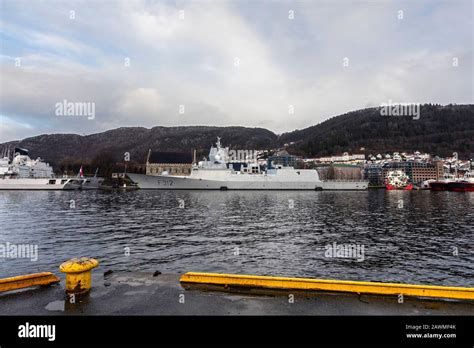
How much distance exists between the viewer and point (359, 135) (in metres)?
181

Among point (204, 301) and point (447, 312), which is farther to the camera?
point (204, 301)

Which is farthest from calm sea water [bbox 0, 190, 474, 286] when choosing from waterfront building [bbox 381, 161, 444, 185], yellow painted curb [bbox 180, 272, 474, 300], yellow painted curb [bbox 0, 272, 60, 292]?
waterfront building [bbox 381, 161, 444, 185]

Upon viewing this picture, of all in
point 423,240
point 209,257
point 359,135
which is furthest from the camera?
point 359,135

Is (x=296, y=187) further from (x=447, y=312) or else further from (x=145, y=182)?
(x=447, y=312)

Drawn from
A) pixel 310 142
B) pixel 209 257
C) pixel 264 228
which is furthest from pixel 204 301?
pixel 310 142

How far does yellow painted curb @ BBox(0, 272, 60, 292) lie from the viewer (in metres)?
6.21

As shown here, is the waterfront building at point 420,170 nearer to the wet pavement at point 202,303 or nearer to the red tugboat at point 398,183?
the red tugboat at point 398,183

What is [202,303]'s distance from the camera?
5.64m

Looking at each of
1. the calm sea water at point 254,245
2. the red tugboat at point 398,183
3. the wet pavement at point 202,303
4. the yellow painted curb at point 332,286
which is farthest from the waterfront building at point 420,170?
the wet pavement at point 202,303

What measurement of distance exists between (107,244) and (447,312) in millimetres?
13616

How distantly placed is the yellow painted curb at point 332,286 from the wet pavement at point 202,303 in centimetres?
14

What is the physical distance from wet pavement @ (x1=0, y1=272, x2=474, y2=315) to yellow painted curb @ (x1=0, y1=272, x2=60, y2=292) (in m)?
0.18
